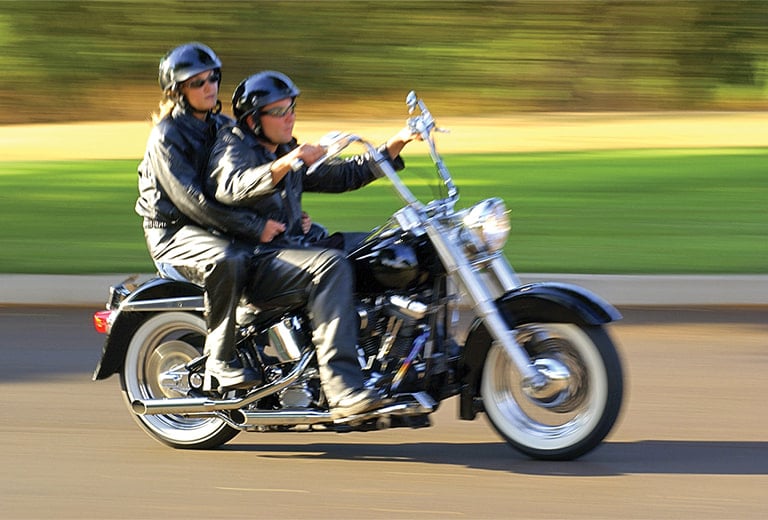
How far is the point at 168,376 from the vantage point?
20.1ft

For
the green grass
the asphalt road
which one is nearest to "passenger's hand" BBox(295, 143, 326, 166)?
the asphalt road

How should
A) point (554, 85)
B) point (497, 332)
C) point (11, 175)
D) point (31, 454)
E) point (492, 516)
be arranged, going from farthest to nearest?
1. point (554, 85)
2. point (11, 175)
3. point (31, 454)
4. point (497, 332)
5. point (492, 516)

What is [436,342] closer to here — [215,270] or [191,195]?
[215,270]

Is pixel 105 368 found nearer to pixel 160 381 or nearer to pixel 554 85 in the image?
pixel 160 381

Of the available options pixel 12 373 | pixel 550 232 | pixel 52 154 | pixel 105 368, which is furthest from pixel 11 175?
pixel 105 368

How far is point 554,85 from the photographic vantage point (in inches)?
949

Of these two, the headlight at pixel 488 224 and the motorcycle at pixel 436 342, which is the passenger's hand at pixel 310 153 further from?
the headlight at pixel 488 224

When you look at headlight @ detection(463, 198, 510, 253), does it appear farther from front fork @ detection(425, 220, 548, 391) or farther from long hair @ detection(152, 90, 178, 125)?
long hair @ detection(152, 90, 178, 125)

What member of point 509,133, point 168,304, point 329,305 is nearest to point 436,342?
point 329,305

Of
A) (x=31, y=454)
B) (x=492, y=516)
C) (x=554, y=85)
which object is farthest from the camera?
(x=554, y=85)

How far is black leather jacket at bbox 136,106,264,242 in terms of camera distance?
5.71m

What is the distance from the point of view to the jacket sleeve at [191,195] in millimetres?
5707

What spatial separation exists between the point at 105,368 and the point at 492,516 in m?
1.97

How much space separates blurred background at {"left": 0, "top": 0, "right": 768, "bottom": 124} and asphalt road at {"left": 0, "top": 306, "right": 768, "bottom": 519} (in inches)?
671
